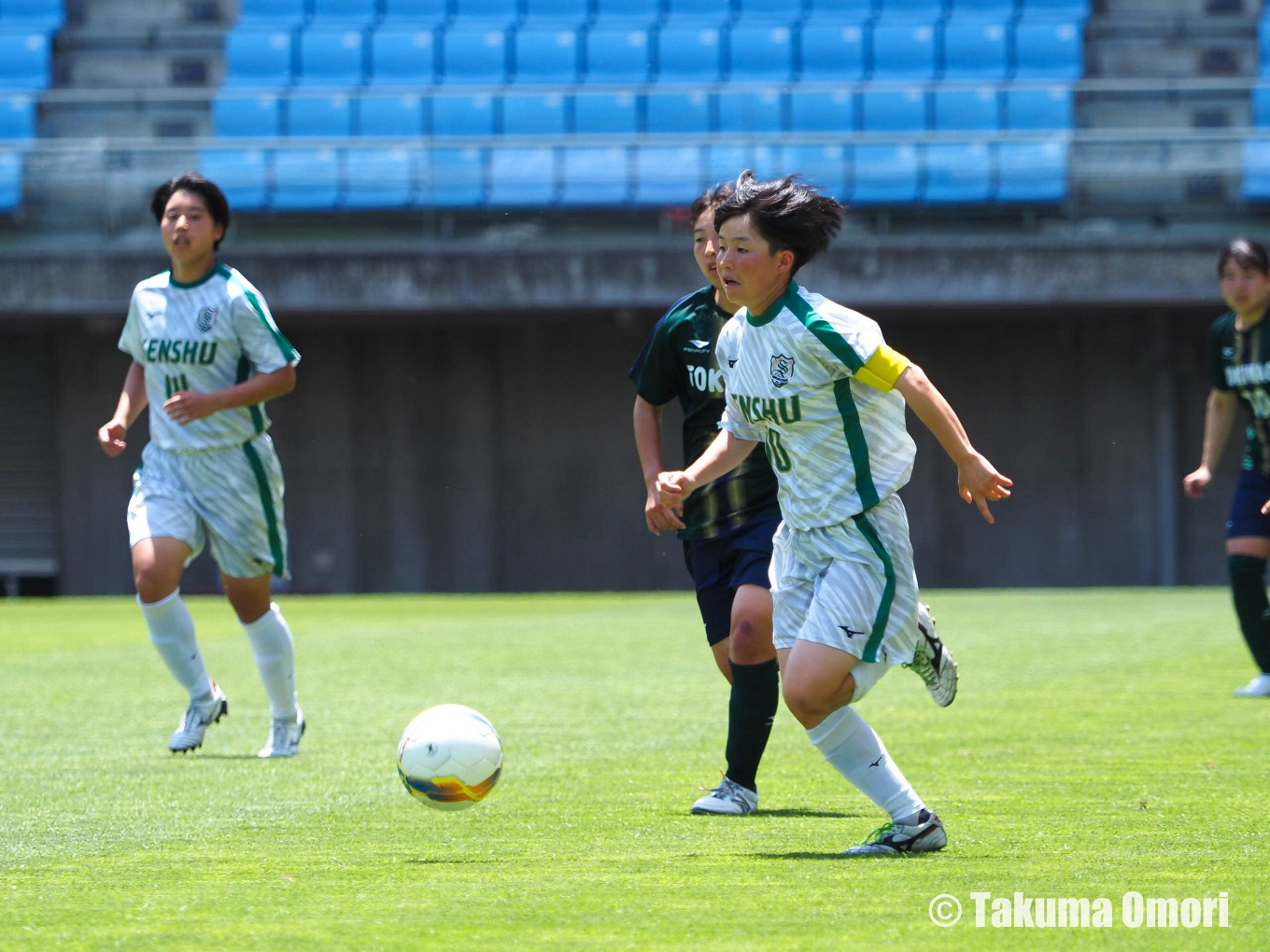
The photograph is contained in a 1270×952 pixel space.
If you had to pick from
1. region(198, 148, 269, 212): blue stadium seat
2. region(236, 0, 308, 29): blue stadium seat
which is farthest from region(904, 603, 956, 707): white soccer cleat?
region(236, 0, 308, 29): blue stadium seat

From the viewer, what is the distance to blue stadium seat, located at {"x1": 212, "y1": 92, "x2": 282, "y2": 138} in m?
20.5

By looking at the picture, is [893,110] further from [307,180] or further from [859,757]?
[859,757]

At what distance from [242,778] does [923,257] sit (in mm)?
14445

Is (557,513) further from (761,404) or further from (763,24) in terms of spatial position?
(761,404)

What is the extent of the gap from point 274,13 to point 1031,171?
11404 millimetres

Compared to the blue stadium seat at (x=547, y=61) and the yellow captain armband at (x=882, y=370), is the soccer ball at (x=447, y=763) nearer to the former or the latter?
the yellow captain armband at (x=882, y=370)

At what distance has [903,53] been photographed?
23484mm

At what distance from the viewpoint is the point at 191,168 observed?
19.0 metres

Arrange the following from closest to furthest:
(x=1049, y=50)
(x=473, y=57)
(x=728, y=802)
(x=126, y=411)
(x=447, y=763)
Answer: (x=447, y=763) < (x=728, y=802) < (x=126, y=411) < (x=1049, y=50) < (x=473, y=57)

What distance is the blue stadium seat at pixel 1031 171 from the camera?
747 inches

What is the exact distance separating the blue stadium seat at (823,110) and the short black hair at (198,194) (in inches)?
576

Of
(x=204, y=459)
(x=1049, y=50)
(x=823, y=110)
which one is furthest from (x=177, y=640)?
(x=1049, y=50)

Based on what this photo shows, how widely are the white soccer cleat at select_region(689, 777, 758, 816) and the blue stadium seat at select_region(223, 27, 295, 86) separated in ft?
65.7

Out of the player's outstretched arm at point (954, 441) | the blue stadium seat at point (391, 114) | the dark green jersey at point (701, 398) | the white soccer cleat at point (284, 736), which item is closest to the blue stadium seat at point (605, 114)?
the blue stadium seat at point (391, 114)
